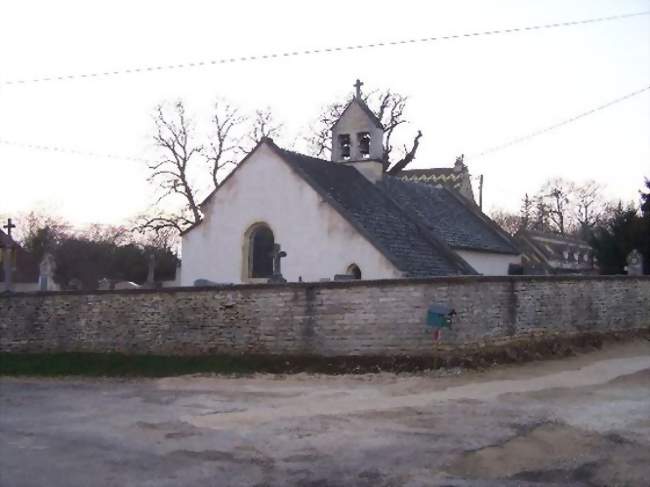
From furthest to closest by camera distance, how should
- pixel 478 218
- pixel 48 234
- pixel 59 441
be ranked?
pixel 48 234
pixel 478 218
pixel 59 441

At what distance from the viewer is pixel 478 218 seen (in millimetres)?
37000

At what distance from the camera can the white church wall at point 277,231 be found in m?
25.9

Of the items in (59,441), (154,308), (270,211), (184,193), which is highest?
(184,193)

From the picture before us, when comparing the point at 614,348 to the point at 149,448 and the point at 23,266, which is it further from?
the point at 23,266

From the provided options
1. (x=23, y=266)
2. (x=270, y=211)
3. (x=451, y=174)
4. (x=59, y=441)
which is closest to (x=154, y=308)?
(x=270, y=211)

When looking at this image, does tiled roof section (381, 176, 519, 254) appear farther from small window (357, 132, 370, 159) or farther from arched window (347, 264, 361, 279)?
arched window (347, 264, 361, 279)

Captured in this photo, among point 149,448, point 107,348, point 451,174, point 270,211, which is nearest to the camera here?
point 149,448

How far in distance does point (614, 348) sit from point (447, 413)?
10.4m

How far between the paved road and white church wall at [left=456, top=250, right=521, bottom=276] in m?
13.7

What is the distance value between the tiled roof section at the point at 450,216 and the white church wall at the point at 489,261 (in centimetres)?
26

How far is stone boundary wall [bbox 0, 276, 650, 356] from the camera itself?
1814 cm

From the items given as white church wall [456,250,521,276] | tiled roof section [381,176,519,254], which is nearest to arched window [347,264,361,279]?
tiled roof section [381,176,519,254]

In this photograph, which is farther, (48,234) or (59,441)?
(48,234)

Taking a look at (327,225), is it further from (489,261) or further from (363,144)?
(489,261)
